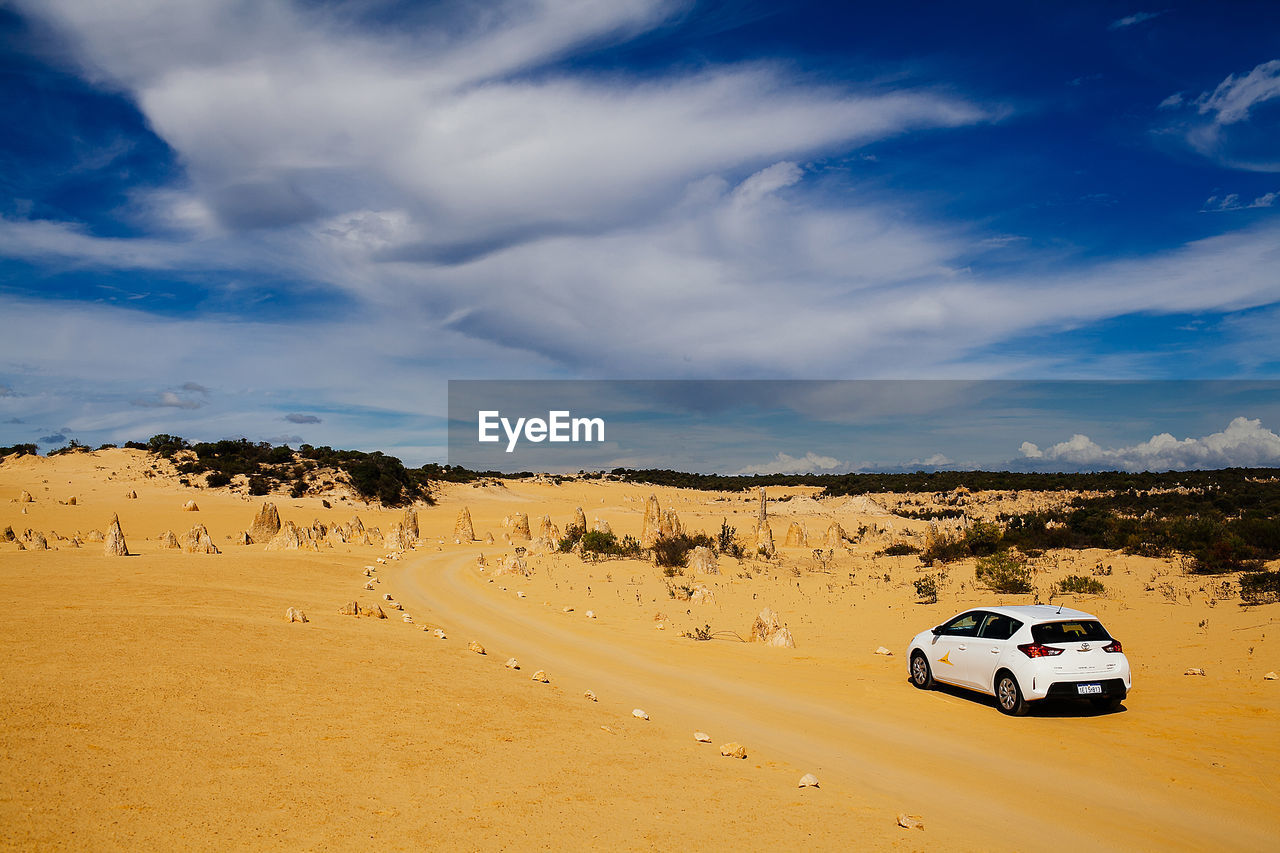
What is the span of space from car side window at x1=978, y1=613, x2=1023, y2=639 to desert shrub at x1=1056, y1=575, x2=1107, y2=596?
366 inches

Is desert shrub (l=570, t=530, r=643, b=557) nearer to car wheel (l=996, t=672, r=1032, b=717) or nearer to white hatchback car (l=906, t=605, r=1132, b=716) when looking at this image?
white hatchback car (l=906, t=605, r=1132, b=716)

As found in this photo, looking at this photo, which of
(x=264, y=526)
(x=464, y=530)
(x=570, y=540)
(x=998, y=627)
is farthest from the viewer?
(x=464, y=530)

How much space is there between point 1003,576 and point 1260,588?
5.31m

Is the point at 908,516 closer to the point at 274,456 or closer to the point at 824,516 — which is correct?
the point at 824,516

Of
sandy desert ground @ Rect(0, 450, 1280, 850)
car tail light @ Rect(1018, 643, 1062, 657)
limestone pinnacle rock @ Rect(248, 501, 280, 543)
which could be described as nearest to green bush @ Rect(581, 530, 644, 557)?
sandy desert ground @ Rect(0, 450, 1280, 850)

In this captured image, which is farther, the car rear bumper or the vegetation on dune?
the vegetation on dune

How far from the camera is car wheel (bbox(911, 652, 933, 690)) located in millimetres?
11820

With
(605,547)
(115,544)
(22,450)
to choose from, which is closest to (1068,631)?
(605,547)

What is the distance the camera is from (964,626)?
11.4m

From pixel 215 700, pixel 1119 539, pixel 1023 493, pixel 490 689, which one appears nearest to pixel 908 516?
pixel 1023 493

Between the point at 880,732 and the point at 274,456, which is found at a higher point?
the point at 274,456

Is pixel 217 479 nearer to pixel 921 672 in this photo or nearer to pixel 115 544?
pixel 115 544

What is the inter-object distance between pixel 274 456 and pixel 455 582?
47.7 m

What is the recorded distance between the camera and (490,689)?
364 inches
